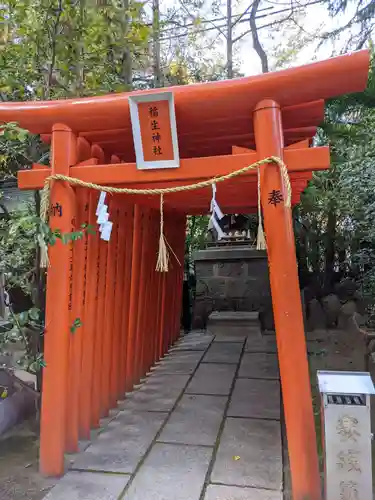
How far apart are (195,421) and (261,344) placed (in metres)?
3.07

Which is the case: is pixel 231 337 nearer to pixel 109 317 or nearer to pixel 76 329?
pixel 109 317

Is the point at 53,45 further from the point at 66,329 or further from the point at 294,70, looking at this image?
the point at 66,329

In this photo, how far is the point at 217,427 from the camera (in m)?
3.68

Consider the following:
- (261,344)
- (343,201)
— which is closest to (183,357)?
(261,344)

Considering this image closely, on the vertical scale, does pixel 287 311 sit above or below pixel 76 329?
above

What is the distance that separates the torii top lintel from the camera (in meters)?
2.57

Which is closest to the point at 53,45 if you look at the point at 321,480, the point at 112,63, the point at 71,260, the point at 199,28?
the point at 112,63

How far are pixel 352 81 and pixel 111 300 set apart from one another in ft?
9.29

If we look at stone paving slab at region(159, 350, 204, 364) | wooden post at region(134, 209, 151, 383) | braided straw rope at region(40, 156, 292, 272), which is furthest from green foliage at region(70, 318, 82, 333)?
stone paving slab at region(159, 350, 204, 364)

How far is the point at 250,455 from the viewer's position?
3150 mm

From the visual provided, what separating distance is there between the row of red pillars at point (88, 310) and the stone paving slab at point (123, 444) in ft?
0.53

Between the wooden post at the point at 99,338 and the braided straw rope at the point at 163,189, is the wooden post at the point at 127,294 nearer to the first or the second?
the wooden post at the point at 99,338

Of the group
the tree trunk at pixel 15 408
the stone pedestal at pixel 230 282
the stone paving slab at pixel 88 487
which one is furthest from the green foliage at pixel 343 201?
the tree trunk at pixel 15 408

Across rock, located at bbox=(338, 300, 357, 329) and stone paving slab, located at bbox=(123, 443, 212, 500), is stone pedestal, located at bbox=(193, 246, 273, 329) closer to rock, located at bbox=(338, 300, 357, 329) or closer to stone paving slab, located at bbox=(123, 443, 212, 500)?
rock, located at bbox=(338, 300, 357, 329)
